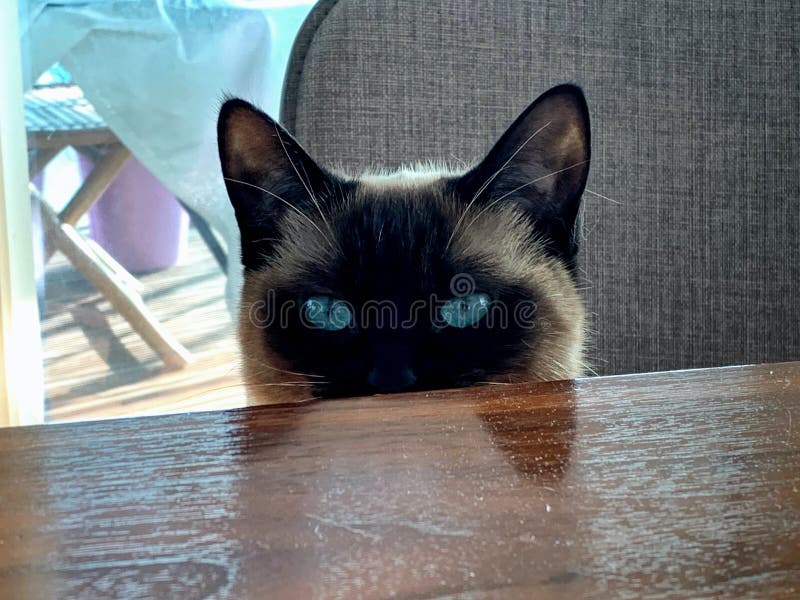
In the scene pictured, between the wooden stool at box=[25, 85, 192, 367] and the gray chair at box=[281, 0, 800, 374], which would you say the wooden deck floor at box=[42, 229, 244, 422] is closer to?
the wooden stool at box=[25, 85, 192, 367]

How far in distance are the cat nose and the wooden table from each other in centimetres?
15

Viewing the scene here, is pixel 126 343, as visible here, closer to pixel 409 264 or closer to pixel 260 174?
pixel 260 174

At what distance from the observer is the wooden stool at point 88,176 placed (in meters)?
1.89

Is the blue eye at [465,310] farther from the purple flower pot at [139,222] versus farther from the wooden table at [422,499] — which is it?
the purple flower pot at [139,222]

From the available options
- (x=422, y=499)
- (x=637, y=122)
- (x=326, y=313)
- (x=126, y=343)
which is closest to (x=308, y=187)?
(x=326, y=313)

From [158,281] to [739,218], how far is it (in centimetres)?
161

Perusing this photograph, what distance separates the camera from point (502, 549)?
0.33 m

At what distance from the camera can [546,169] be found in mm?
817

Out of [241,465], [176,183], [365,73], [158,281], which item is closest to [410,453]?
[241,465]

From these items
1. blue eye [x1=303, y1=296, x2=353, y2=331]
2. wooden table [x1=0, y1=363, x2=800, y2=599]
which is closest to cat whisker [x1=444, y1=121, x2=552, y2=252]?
blue eye [x1=303, y1=296, x2=353, y2=331]

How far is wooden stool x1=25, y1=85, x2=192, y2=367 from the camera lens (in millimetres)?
1887

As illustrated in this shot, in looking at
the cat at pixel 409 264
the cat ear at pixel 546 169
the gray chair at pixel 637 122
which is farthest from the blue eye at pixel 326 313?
the gray chair at pixel 637 122

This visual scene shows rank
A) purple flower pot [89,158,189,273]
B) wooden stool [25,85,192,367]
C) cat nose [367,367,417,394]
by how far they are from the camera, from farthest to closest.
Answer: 1. purple flower pot [89,158,189,273]
2. wooden stool [25,85,192,367]
3. cat nose [367,367,417,394]

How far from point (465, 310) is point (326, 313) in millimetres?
148
